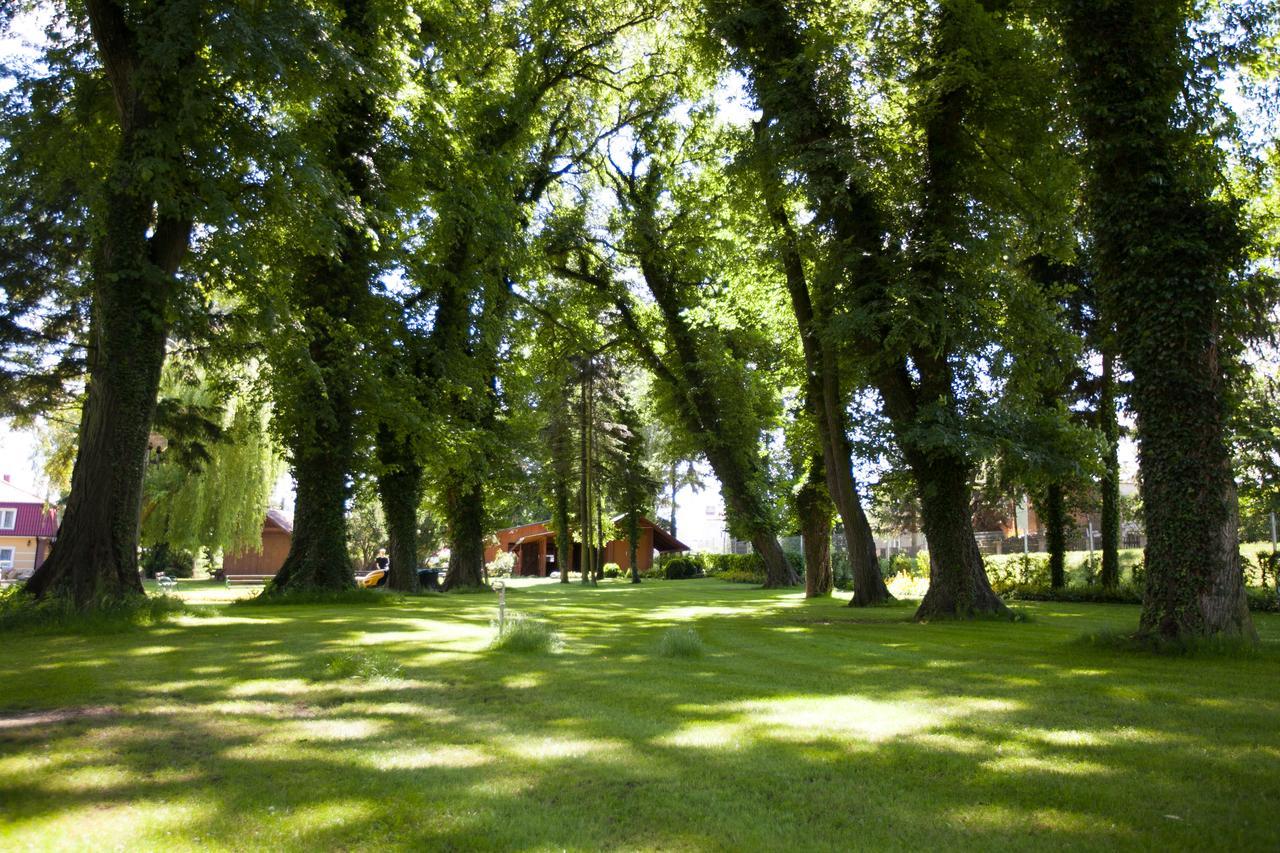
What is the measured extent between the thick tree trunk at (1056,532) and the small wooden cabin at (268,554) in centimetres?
4614

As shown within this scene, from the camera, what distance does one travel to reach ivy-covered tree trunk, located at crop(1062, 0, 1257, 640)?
9.32 m

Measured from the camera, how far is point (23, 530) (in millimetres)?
53750

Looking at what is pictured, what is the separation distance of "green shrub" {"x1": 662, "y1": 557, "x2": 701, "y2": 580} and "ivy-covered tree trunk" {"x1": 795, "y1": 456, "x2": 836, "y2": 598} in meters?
25.1

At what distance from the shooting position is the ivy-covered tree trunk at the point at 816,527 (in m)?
24.5

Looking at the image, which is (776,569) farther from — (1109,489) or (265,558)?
(265,558)

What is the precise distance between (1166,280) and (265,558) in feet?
188

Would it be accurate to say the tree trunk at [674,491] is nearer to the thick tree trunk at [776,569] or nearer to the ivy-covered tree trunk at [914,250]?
the thick tree trunk at [776,569]

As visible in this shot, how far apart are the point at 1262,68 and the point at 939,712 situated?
11.3 metres

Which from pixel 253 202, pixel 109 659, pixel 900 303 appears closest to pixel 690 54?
pixel 900 303

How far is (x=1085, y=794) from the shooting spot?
4.16m

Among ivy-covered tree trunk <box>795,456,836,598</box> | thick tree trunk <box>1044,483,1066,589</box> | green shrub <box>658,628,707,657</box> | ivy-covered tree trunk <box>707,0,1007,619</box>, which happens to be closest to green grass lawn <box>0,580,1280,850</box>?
green shrub <box>658,628,707,657</box>

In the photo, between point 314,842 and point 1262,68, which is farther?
point 1262,68

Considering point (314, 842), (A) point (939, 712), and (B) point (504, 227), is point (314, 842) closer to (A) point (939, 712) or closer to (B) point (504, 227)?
(A) point (939, 712)

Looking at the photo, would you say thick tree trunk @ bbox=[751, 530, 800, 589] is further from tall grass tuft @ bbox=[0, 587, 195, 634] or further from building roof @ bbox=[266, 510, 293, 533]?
building roof @ bbox=[266, 510, 293, 533]
